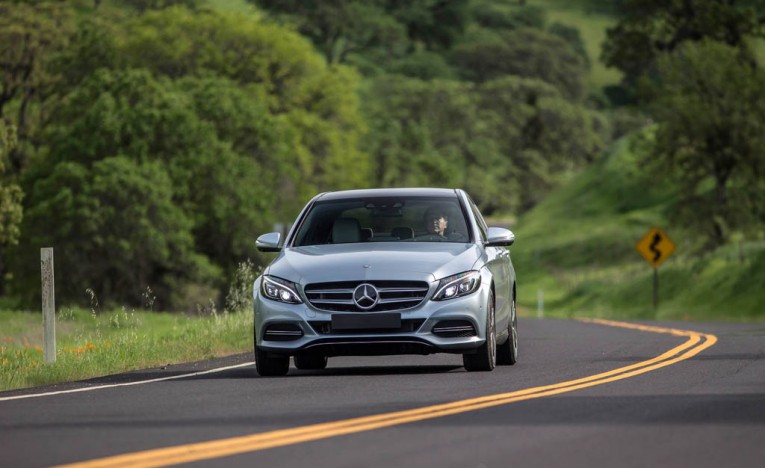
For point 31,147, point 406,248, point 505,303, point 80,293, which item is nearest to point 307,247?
point 406,248

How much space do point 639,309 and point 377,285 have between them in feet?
143

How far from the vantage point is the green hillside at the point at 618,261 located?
5416cm

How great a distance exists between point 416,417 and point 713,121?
5280cm

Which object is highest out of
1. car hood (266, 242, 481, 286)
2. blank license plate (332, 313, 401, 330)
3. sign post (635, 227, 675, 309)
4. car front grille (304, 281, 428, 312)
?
car hood (266, 242, 481, 286)

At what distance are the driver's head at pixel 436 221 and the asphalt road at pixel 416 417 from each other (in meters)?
1.28

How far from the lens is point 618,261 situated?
277 feet

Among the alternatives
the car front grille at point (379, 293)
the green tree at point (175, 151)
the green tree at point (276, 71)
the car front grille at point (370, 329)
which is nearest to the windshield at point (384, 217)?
the car front grille at point (379, 293)

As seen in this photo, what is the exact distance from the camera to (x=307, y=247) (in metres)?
16.0

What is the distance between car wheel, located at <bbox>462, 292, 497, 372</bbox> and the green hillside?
112 ft

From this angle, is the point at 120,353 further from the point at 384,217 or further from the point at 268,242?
the point at 384,217

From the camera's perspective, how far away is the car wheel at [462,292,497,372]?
602 inches

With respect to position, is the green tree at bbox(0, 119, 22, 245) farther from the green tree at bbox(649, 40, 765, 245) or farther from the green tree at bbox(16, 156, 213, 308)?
the green tree at bbox(649, 40, 765, 245)

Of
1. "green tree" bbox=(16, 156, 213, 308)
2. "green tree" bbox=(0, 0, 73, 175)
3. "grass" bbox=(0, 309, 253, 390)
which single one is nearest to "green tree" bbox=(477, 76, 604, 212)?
"green tree" bbox=(0, 0, 73, 175)

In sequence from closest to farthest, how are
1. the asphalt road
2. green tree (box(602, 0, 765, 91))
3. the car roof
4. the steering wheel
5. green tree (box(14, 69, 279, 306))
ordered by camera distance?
the asphalt road < the steering wheel < the car roof < green tree (box(14, 69, 279, 306)) < green tree (box(602, 0, 765, 91))
